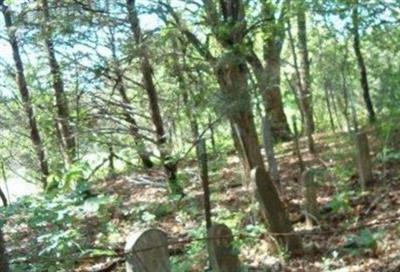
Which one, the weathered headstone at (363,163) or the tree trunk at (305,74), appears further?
the tree trunk at (305,74)

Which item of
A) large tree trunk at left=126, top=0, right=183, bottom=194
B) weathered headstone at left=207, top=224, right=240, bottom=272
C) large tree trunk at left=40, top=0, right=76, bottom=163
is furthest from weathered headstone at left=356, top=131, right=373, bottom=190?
large tree trunk at left=40, top=0, right=76, bottom=163

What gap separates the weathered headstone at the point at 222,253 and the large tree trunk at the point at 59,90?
23.0 ft

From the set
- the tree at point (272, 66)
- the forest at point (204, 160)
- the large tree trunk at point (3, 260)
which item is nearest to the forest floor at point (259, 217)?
the forest at point (204, 160)

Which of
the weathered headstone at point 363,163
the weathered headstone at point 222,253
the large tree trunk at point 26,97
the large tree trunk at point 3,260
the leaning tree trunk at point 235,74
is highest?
the large tree trunk at point 26,97

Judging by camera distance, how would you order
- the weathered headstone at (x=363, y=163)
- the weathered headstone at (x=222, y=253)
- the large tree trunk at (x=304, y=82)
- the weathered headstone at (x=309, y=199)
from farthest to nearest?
the large tree trunk at (x=304, y=82), the weathered headstone at (x=363, y=163), the weathered headstone at (x=309, y=199), the weathered headstone at (x=222, y=253)

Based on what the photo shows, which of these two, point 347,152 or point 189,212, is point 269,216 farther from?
point 347,152

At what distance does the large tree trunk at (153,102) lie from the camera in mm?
11259

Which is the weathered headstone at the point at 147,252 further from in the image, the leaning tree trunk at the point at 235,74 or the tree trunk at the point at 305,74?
the tree trunk at the point at 305,74

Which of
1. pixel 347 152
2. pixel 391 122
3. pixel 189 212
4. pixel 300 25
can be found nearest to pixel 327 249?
pixel 391 122

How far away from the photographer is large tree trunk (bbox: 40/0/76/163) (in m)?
11.8

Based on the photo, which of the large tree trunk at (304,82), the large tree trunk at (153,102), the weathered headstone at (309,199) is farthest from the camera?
the large tree trunk at (304,82)

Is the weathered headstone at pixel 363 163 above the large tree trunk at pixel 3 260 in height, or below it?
above

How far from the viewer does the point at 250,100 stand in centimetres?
1023

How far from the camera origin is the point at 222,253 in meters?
6.08
